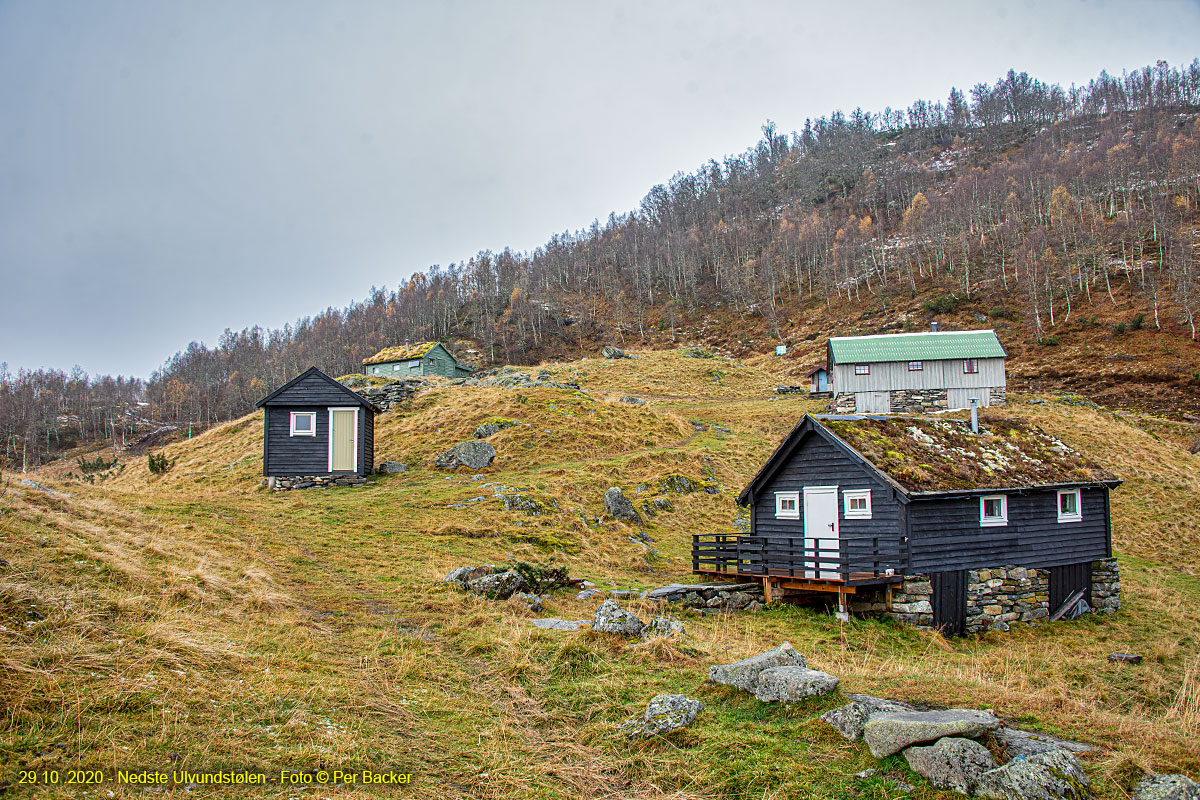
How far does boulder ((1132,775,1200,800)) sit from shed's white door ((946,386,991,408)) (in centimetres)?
4972

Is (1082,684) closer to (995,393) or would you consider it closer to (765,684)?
(765,684)

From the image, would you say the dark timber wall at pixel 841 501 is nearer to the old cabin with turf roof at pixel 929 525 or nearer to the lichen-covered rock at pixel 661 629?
the old cabin with turf roof at pixel 929 525

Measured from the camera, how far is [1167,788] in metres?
5.59

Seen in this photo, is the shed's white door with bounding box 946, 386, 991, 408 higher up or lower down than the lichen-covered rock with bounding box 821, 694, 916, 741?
higher up

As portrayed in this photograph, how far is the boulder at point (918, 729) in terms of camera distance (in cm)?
662

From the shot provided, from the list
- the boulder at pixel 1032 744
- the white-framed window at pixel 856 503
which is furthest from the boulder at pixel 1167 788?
the white-framed window at pixel 856 503

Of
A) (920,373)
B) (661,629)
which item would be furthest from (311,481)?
(920,373)

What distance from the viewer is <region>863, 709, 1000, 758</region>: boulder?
662 centimetres

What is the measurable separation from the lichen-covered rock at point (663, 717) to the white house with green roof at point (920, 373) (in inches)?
1825

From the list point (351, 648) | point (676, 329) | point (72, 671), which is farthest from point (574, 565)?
point (676, 329)

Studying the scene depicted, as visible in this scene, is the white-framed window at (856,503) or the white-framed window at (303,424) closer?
A: the white-framed window at (856,503)

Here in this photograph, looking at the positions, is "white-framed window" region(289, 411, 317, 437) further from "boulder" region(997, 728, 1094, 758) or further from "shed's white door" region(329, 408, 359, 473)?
"boulder" region(997, 728, 1094, 758)

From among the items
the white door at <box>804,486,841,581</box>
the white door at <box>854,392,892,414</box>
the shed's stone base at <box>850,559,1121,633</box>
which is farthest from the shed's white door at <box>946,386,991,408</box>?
the white door at <box>804,486,841,581</box>

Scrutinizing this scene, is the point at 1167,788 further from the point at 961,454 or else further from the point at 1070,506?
the point at 1070,506
